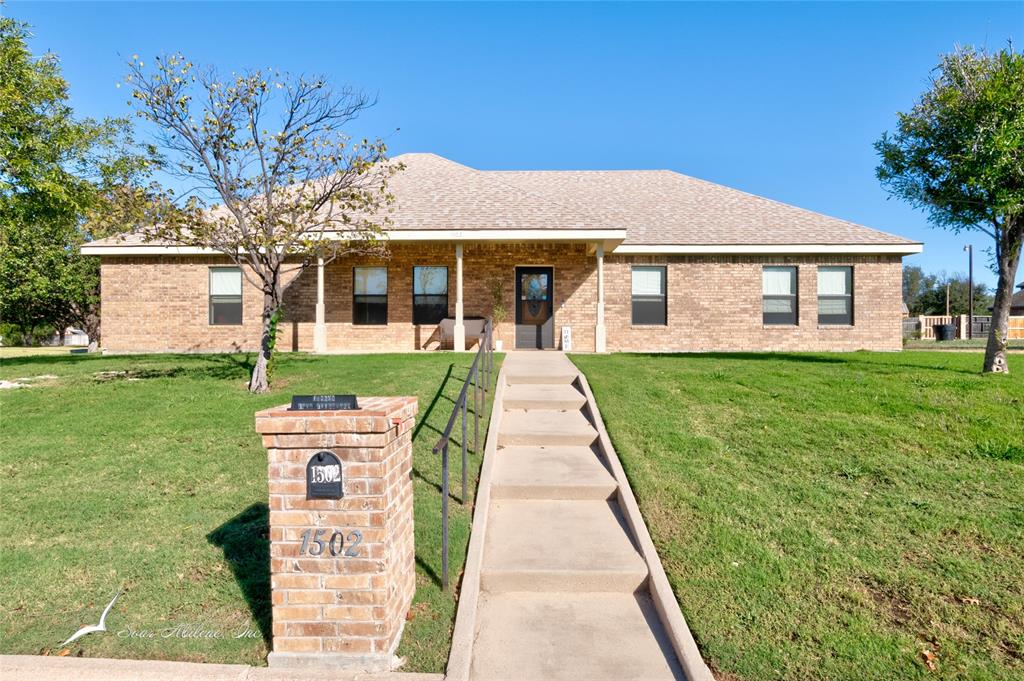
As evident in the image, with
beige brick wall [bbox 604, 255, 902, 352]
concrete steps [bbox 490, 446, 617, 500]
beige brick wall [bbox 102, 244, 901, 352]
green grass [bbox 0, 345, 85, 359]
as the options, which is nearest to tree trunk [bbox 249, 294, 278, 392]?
concrete steps [bbox 490, 446, 617, 500]

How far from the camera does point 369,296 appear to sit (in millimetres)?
14633

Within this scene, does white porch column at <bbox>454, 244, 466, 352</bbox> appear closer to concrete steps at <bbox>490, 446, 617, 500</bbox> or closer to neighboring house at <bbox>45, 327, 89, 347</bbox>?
concrete steps at <bbox>490, 446, 617, 500</bbox>

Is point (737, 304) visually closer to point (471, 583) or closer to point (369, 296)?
point (369, 296)

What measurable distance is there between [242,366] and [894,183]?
13.2 m

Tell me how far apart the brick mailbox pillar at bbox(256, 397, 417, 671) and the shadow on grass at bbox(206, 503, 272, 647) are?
0.41 meters

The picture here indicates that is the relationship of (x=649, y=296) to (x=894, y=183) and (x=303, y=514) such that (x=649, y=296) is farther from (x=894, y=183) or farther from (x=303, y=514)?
(x=303, y=514)

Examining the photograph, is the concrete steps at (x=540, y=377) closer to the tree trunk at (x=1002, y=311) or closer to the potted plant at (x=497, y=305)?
the potted plant at (x=497, y=305)

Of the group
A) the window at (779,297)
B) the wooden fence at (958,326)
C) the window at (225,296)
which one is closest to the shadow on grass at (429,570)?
the window at (225,296)

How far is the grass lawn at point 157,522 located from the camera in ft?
10.2

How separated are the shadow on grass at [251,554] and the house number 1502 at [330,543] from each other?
72 cm

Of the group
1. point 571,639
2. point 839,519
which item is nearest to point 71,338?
point 571,639

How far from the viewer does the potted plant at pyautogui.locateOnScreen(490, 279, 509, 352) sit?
14328 mm

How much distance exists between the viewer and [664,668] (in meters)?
2.91

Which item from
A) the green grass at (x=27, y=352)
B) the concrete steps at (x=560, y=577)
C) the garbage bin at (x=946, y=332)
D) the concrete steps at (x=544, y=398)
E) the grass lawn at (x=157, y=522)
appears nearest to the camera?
the concrete steps at (x=560, y=577)
